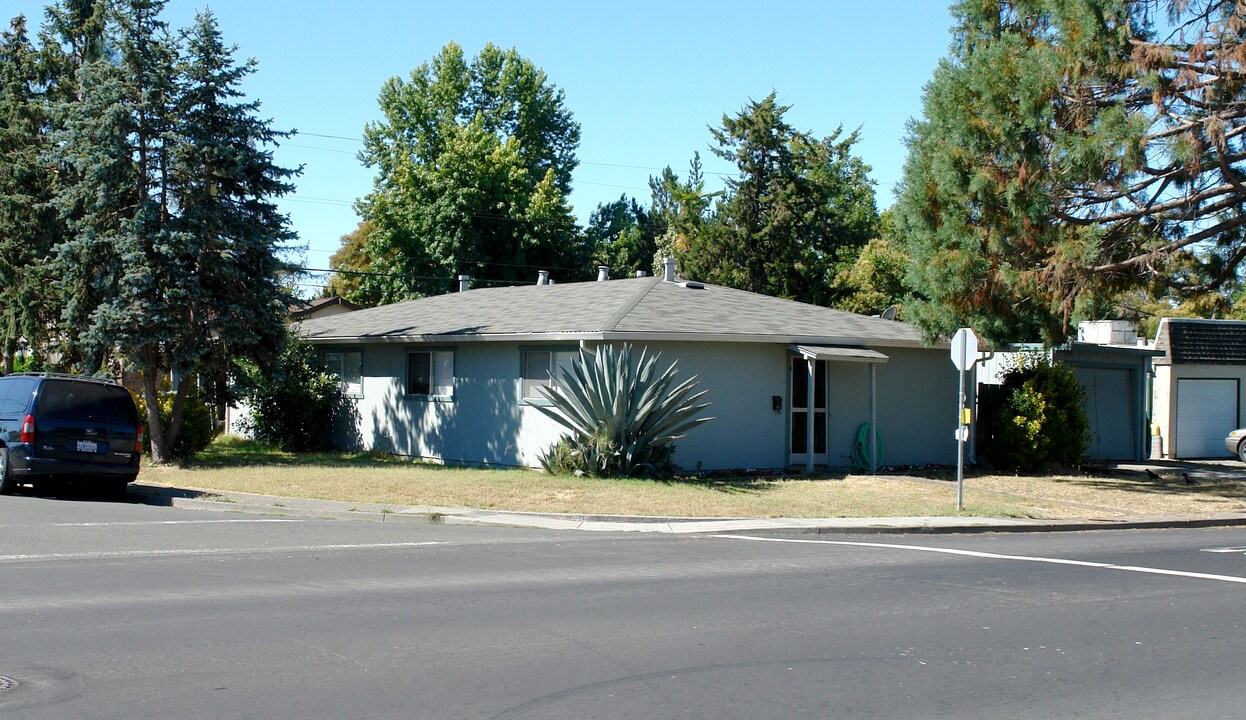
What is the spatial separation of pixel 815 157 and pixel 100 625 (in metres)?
43.1

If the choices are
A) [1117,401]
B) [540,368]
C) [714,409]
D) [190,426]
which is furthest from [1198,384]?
[190,426]

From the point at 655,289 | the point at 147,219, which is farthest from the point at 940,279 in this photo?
the point at 147,219

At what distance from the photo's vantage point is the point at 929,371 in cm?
2384

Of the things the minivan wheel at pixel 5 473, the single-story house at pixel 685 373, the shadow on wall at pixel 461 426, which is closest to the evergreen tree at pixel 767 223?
the single-story house at pixel 685 373

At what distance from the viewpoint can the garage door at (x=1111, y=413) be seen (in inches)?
1063

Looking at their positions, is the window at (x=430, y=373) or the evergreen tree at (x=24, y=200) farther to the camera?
the evergreen tree at (x=24, y=200)

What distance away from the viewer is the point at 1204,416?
2948cm

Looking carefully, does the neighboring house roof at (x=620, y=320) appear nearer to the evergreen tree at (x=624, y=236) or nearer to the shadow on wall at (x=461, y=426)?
the shadow on wall at (x=461, y=426)

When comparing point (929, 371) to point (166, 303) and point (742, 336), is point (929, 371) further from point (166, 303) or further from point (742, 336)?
point (166, 303)

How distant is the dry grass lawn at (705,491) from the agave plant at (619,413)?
0.55m

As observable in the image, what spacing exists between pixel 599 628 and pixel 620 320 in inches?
472

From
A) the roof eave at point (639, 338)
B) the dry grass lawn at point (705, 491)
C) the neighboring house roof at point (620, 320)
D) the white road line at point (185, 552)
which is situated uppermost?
the neighboring house roof at point (620, 320)

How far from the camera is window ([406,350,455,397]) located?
75.3 feet

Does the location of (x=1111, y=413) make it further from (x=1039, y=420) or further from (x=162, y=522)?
(x=162, y=522)
